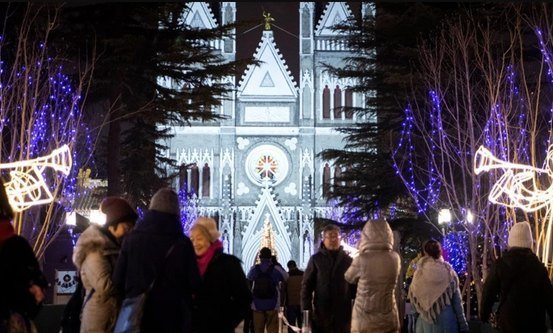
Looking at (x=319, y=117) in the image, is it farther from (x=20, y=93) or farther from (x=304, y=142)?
(x=20, y=93)

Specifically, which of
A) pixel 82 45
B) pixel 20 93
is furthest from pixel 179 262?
pixel 82 45

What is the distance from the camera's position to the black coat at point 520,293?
28.5ft

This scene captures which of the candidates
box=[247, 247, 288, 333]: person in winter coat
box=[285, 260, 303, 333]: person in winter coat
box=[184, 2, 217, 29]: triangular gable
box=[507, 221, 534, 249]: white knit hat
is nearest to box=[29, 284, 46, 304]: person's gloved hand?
box=[507, 221, 534, 249]: white knit hat

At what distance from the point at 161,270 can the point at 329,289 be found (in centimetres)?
338

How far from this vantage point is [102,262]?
7133 mm

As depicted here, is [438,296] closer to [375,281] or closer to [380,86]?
[375,281]

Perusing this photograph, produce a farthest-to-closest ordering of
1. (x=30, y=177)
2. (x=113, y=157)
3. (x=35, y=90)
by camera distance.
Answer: (x=113, y=157)
(x=35, y=90)
(x=30, y=177)

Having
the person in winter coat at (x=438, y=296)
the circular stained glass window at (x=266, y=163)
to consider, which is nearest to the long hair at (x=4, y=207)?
the person in winter coat at (x=438, y=296)

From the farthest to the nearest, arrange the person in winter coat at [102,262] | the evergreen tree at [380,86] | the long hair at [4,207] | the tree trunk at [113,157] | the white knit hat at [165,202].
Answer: the evergreen tree at [380,86], the tree trunk at [113,157], the person in winter coat at [102,262], the white knit hat at [165,202], the long hair at [4,207]

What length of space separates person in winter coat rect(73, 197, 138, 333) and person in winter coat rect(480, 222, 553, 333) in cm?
Answer: 355

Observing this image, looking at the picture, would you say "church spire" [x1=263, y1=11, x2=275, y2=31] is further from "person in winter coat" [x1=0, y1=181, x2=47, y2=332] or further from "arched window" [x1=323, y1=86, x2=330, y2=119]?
"person in winter coat" [x1=0, y1=181, x2=47, y2=332]

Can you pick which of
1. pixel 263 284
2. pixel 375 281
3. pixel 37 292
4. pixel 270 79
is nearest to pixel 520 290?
pixel 375 281

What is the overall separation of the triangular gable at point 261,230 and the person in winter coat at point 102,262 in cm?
4049

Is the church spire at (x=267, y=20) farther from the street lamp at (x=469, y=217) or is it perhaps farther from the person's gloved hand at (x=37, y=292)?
the person's gloved hand at (x=37, y=292)
